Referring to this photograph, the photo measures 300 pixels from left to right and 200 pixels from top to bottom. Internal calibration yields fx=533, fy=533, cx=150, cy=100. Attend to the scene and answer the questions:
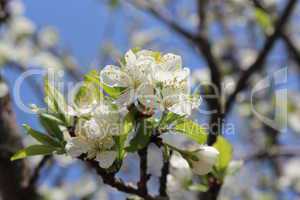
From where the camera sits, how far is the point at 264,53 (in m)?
2.55

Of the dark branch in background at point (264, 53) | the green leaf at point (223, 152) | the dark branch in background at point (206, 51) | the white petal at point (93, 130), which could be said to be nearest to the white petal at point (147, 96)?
the white petal at point (93, 130)

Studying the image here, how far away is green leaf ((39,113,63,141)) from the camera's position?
4.29 feet

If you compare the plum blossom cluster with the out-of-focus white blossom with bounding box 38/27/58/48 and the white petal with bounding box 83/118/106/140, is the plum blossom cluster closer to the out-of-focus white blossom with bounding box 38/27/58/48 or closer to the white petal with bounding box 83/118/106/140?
the white petal with bounding box 83/118/106/140

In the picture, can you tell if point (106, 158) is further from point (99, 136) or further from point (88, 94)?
point (88, 94)

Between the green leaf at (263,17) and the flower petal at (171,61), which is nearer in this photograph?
the flower petal at (171,61)

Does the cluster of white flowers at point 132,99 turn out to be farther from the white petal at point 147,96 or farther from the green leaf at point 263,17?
the green leaf at point 263,17

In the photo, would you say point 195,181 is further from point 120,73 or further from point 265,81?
point 265,81

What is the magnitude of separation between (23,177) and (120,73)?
88cm

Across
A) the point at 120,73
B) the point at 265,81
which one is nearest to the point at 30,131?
the point at 120,73

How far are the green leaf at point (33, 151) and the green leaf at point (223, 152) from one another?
1.55ft

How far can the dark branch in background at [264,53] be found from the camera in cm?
237

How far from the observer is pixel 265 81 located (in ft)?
10.2

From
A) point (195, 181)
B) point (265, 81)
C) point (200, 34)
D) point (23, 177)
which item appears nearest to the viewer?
point (195, 181)

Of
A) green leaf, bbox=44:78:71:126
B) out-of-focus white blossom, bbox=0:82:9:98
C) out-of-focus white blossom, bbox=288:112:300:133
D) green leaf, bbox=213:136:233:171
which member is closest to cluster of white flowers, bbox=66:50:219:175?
green leaf, bbox=44:78:71:126
